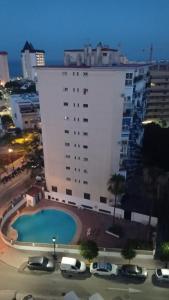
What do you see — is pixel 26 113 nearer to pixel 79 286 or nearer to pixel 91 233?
pixel 91 233

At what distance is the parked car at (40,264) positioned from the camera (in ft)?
108

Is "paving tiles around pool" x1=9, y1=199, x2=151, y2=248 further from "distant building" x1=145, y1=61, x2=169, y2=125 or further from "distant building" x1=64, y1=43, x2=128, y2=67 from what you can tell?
"distant building" x1=145, y1=61, x2=169, y2=125

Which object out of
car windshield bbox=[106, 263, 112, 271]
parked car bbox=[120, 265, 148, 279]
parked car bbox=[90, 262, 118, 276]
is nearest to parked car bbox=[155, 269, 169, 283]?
parked car bbox=[120, 265, 148, 279]

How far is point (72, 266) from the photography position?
3225 cm

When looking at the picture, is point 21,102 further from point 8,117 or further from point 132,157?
point 132,157

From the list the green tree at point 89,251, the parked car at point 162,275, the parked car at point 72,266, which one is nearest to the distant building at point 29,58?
the green tree at point 89,251

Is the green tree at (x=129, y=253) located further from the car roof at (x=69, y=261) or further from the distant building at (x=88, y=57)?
the distant building at (x=88, y=57)

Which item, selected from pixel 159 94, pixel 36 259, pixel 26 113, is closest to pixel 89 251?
pixel 36 259

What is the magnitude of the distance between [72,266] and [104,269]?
3.91m

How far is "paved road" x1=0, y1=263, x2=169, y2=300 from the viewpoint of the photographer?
29777 mm

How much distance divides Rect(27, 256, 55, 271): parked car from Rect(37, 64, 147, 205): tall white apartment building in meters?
16.0

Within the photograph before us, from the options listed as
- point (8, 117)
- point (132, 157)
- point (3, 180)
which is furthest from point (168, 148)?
point (8, 117)

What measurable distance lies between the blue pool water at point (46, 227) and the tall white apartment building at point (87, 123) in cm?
428

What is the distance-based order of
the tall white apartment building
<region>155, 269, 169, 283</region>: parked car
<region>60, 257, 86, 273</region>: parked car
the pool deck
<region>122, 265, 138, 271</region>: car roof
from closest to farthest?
<region>155, 269, 169, 283</region>: parked car, <region>122, 265, 138, 271</region>: car roof, <region>60, 257, 86, 273</region>: parked car, the pool deck, the tall white apartment building
